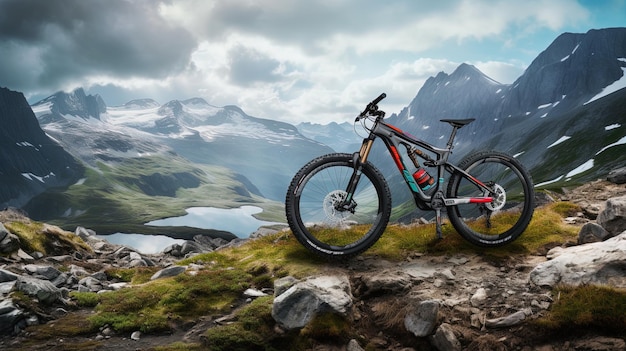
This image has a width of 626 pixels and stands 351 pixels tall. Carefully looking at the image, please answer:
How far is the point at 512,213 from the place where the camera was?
1177cm

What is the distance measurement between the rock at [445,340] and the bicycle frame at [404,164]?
3716 mm

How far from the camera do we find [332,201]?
939 centimetres

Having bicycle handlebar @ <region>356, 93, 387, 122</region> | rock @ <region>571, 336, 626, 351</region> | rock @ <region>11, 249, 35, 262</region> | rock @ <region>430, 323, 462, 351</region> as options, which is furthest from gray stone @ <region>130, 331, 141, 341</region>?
rock @ <region>11, 249, 35, 262</region>

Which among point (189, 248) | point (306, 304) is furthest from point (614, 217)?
point (189, 248)

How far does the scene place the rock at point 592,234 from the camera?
28.7ft

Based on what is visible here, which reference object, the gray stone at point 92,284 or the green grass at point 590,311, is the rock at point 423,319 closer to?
the green grass at point 590,311

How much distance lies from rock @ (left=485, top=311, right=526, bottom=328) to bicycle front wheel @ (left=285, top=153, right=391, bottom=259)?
11.6 ft

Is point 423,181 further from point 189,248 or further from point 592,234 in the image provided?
point 189,248

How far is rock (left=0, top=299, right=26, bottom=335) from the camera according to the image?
7074mm

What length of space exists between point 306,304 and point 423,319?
2191mm

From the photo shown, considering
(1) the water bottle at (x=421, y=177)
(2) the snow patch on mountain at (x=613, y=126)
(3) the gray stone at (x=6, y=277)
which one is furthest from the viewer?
(2) the snow patch on mountain at (x=613, y=126)

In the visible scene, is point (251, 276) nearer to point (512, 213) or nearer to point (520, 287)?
point (520, 287)

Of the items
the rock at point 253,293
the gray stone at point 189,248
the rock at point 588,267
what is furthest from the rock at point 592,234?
the gray stone at point 189,248

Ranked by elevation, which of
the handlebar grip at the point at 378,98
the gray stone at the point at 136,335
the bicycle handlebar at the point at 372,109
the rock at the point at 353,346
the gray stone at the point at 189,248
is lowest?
the gray stone at the point at 189,248
